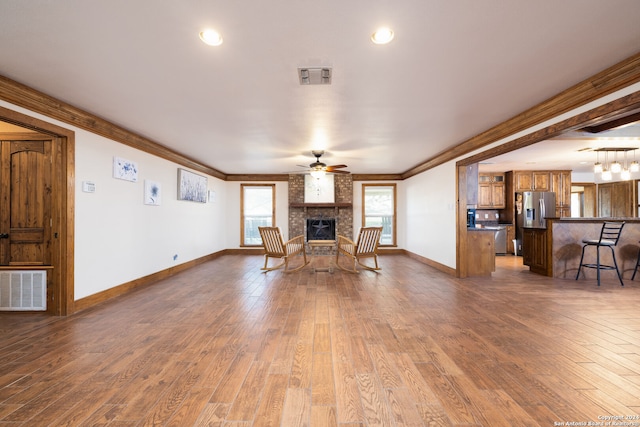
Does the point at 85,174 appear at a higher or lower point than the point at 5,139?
lower

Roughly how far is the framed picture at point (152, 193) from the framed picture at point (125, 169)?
0.93 ft

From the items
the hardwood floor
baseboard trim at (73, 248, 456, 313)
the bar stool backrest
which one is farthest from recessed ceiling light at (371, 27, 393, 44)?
the bar stool backrest

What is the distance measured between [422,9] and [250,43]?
1172mm

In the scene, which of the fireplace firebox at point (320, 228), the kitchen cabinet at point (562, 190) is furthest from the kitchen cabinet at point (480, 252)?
the kitchen cabinet at point (562, 190)

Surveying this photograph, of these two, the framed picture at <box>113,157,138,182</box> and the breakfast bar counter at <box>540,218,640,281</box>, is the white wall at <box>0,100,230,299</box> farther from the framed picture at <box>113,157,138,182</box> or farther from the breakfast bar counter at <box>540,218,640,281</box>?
the breakfast bar counter at <box>540,218,640,281</box>

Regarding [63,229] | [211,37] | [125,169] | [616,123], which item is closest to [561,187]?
[616,123]

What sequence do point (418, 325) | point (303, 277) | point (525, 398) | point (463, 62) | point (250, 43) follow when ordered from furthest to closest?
1. point (303, 277)
2. point (418, 325)
3. point (463, 62)
4. point (250, 43)
5. point (525, 398)

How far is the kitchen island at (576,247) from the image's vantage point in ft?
16.9

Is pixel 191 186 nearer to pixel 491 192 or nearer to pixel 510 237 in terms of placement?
pixel 491 192

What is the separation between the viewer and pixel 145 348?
2410 mm

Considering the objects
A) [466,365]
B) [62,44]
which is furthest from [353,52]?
[466,365]

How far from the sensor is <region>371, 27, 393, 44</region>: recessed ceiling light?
1964 mm

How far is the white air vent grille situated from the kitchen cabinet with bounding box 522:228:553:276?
7568mm

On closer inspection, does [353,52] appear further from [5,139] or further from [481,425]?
[5,139]
